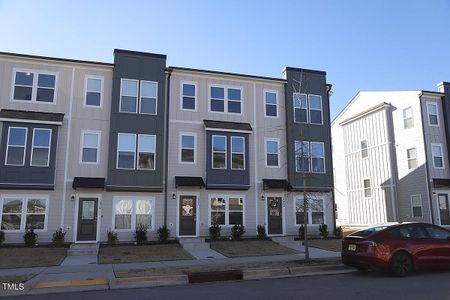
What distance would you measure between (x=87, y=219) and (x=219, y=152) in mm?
7291

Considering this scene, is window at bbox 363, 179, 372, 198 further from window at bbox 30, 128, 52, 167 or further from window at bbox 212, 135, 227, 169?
window at bbox 30, 128, 52, 167

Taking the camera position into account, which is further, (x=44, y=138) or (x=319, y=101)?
(x=319, y=101)

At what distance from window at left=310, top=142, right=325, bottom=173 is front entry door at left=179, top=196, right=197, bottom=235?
7060 millimetres

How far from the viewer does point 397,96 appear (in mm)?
30062

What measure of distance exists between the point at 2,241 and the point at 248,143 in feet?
41.2

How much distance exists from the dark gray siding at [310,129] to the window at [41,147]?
12.3 meters

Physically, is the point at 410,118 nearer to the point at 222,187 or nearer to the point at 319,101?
the point at 319,101

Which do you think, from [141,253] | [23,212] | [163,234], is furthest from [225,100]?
[23,212]

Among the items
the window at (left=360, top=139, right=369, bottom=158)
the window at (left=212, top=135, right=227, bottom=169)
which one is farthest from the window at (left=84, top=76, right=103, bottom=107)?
the window at (left=360, top=139, right=369, bottom=158)

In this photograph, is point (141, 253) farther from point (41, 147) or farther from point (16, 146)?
point (16, 146)

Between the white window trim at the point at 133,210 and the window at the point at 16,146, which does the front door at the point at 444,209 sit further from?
the window at the point at 16,146

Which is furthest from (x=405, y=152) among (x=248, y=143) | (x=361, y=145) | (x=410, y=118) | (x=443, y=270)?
(x=443, y=270)

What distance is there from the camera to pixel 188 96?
74.8ft

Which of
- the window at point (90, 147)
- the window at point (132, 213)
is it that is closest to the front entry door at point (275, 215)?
the window at point (132, 213)
